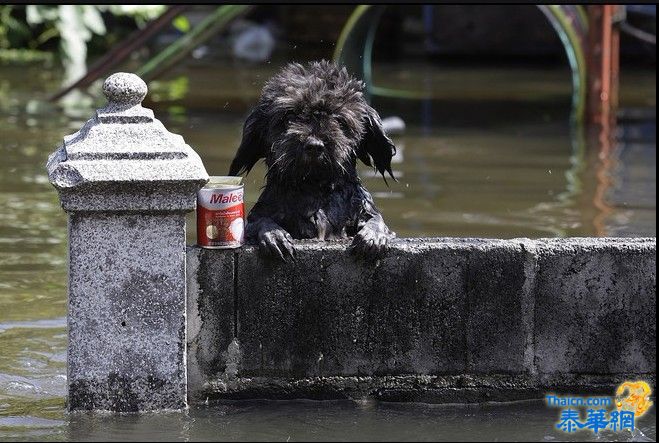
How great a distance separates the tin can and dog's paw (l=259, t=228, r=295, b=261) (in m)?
0.13

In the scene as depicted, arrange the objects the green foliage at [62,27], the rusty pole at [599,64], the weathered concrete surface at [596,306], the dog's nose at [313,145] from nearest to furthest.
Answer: the dog's nose at [313,145] < the weathered concrete surface at [596,306] < the rusty pole at [599,64] < the green foliage at [62,27]

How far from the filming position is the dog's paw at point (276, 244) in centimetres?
575

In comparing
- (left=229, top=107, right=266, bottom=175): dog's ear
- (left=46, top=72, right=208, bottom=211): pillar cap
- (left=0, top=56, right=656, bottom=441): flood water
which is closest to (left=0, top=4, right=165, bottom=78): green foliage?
(left=0, top=56, right=656, bottom=441): flood water

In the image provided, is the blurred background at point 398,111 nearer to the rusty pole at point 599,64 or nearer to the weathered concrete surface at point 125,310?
the rusty pole at point 599,64

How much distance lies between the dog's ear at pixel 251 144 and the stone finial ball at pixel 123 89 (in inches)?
27.1

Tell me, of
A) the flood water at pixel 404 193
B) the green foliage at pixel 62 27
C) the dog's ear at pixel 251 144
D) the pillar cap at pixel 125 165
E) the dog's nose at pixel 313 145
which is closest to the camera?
the pillar cap at pixel 125 165

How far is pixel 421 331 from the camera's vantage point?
5.95 m

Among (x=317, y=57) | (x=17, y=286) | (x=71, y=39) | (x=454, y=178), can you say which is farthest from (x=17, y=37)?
(x=17, y=286)

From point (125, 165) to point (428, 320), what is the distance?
1.64 m

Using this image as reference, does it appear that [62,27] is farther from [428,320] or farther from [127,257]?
[428,320]

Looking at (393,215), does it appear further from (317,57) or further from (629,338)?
(317,57)

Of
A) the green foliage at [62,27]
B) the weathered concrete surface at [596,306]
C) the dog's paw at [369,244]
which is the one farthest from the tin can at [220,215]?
the green foliage at [62,27]

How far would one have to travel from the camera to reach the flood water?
5691 millimetres

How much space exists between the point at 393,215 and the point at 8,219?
3.19 m
